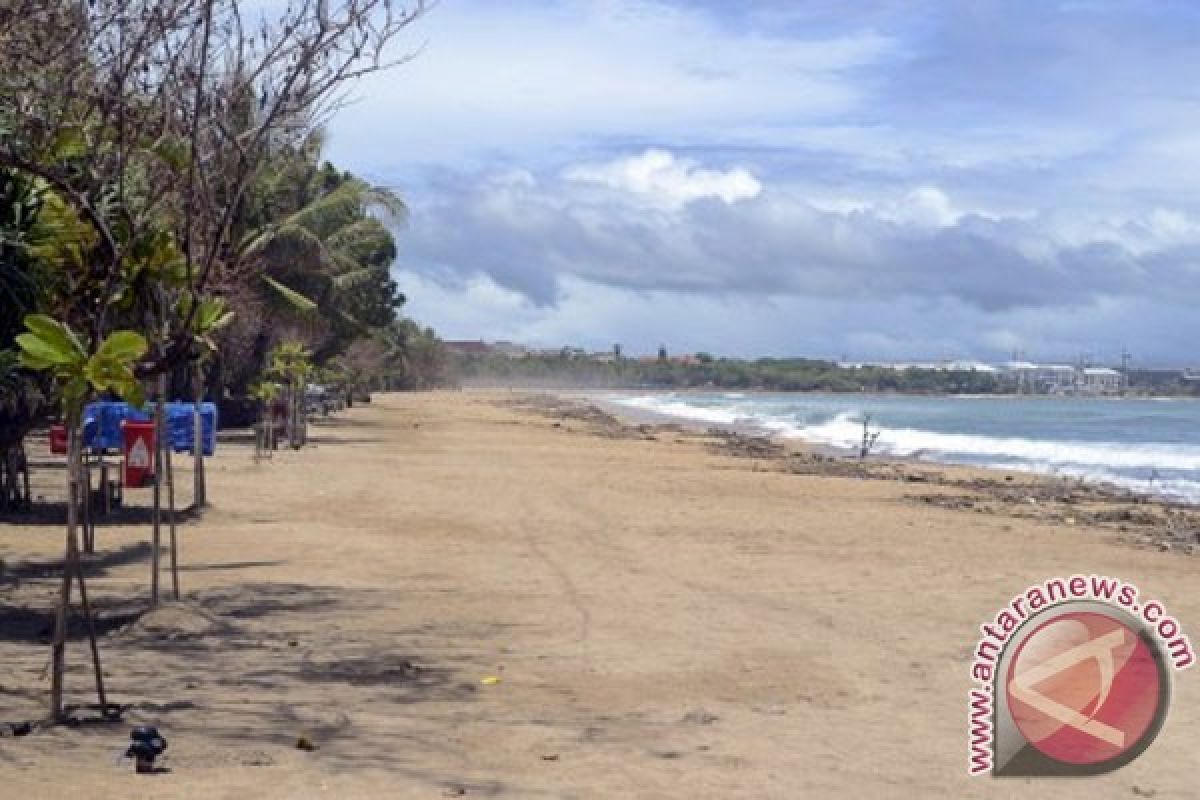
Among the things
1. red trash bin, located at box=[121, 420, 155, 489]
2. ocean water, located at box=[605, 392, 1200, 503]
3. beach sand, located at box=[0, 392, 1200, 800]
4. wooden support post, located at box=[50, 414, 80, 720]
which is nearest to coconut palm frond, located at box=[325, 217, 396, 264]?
ocean water, located at box=[605, 392, 1200, 503]

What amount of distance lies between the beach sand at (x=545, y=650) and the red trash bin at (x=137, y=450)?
0.74 meters

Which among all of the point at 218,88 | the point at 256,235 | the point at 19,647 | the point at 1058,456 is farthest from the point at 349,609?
the point at 1058,456

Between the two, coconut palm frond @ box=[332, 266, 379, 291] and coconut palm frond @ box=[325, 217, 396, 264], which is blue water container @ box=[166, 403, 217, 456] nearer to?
coconut palm frond @ box=[325, 217, 396, 264]

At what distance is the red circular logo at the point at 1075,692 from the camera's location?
7.04 m

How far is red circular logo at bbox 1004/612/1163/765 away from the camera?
7.04 m

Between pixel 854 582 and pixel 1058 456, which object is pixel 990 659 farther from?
pixel 1058 456

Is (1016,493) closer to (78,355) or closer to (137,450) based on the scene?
(137,450)

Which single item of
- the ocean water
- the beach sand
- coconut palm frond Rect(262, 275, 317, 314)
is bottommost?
the ocean water

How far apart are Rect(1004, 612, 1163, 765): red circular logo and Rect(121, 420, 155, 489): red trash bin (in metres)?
11.0

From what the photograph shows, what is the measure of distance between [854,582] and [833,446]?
38.7 metres

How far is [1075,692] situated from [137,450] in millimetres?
11849

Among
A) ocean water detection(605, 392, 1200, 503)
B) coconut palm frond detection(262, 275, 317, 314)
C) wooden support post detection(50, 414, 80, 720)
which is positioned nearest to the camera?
wooden support post detection(50, 414, 80, 720)

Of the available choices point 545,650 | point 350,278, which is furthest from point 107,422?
point 350,278

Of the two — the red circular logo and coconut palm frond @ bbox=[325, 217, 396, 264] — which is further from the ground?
coconut palm frond @ bbox=[325, 217, 396, 264]
